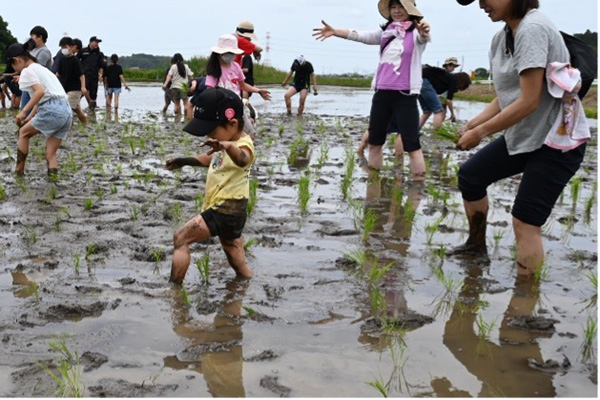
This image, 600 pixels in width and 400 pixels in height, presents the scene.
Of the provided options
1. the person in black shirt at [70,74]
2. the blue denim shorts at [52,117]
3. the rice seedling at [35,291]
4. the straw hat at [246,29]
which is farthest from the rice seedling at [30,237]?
the person in black shirt at [70,74]

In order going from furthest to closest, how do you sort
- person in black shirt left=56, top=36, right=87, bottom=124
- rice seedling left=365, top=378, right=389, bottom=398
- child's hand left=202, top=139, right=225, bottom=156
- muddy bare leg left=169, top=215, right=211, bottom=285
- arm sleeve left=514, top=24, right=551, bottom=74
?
1. person in black shirt left=56, top=36, right=87, bottom=124
2. muddy bare leg left=169, top=215, right=211, bottom=285
3. arm sleeve left=514, top=24, right=551, bottom=74
4. child's hand left=202, top=139, right=225, bottom=156
5. rice seedling left=365, top=378, right=389, bottom=398

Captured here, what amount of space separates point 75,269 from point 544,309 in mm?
2531

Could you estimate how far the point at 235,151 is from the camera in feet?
12.5

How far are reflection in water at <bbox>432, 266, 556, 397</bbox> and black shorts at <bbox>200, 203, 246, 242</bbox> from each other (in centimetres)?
126

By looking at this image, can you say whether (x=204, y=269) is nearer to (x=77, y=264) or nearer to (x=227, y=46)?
(x=77, y=264)

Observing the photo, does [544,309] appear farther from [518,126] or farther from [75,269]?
[75,269]

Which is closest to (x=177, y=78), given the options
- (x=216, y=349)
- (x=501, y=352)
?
(x=216, y=349)

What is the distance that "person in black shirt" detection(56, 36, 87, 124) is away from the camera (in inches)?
517

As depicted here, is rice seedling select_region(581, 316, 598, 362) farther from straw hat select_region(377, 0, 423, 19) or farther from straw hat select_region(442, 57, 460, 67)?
straw hat select_region(442, 57, 460, 67)

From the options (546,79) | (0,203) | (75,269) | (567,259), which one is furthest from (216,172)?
(0,203)

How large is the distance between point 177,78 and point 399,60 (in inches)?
420

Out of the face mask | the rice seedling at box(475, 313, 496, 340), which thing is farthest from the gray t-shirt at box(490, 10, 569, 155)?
the face mask

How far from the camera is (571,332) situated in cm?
342

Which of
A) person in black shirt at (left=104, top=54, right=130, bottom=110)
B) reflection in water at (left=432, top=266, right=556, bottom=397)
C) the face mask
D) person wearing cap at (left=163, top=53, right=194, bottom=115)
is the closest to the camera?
reflection in water at (left=432, top=266, right=556, bottom=397)
